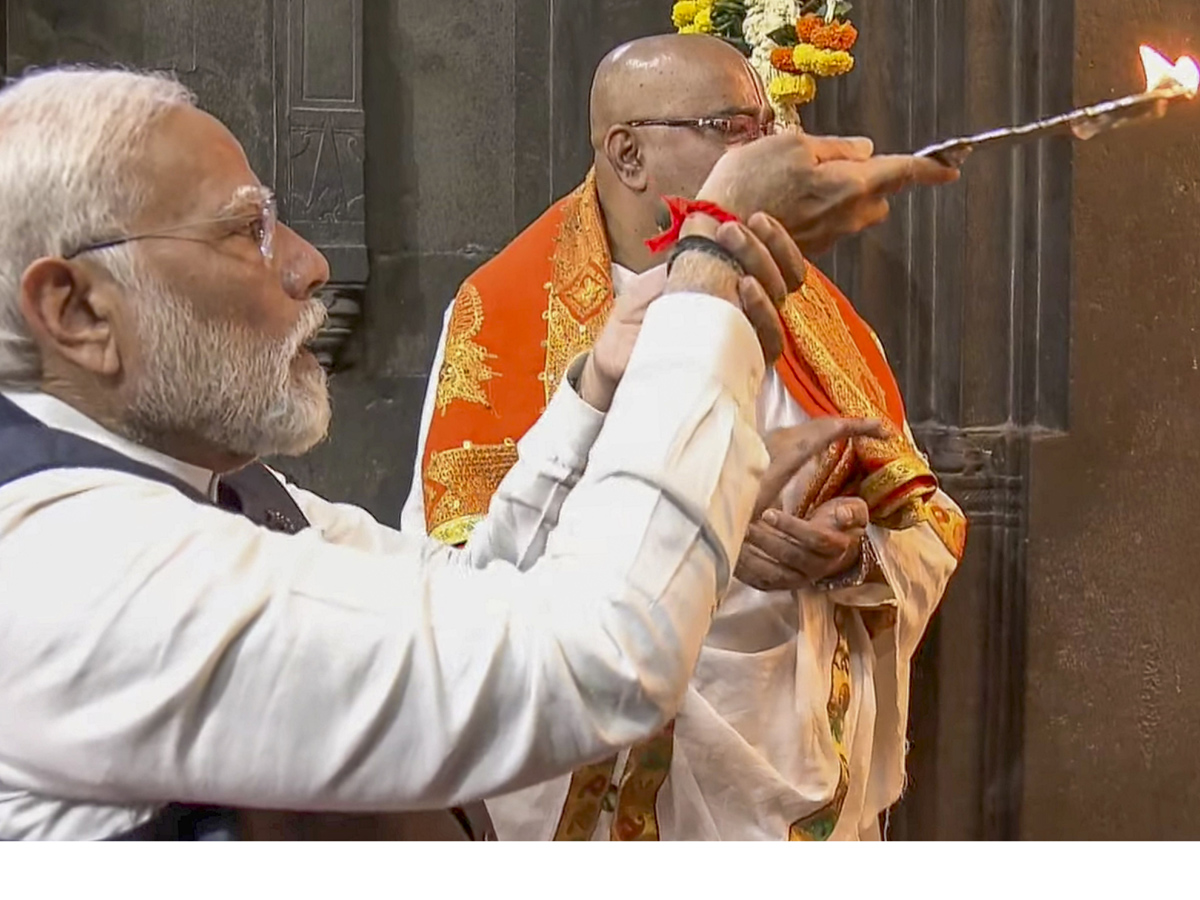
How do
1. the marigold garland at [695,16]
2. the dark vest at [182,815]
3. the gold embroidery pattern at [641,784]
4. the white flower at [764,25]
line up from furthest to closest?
the marigold garland at [695,16]
the white flower at [764,25]
the gold embroidery pattern at [641,784]
the dark vest at [182,815]

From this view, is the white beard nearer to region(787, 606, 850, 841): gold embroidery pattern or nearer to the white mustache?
the white mustache

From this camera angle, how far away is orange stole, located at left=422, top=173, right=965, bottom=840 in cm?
253

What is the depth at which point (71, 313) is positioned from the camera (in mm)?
1426

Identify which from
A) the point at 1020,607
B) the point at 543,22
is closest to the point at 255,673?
the point at 1020,607

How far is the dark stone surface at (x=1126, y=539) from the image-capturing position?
347cm

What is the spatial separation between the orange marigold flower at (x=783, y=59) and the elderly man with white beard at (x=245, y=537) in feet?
6.05

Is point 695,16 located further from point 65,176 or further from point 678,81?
point 65,176

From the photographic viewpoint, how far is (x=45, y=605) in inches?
48.8

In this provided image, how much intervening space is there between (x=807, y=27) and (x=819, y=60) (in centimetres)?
7

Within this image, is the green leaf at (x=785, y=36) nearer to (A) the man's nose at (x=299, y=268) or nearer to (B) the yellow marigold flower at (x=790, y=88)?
(B) the yellow marigold flower at (x=790, y=88)

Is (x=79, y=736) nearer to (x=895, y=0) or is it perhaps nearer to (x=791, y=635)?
(x=791, y=635)

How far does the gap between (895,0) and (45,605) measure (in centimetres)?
285

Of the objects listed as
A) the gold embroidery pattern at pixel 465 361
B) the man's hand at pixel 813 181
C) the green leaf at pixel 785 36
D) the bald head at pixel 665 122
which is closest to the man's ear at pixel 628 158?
the bald head at pixel 665 122

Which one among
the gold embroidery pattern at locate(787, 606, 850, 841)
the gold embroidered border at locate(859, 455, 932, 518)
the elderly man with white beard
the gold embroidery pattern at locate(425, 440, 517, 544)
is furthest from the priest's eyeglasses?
the gold embroidery pattern at locate(787, 606, 850, 841)
